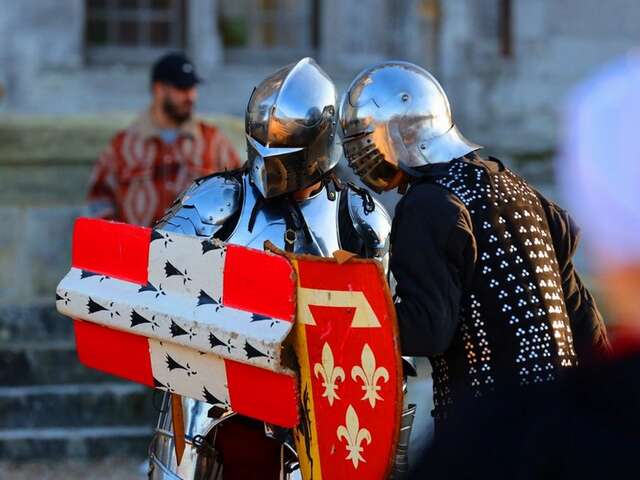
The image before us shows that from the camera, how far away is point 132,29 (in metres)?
9.84

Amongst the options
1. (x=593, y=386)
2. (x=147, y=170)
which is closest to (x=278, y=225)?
(x=147, y=170)

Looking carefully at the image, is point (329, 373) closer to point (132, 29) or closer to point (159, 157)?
point (159, 157)

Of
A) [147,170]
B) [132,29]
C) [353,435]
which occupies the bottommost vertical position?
[353,435]

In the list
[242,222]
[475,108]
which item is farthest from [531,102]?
[242,222]

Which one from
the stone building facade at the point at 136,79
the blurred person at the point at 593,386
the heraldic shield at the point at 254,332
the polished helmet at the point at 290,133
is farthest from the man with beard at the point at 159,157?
the blurred person at the point at 593,386

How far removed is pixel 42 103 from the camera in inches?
362

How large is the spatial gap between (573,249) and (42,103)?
615 cm

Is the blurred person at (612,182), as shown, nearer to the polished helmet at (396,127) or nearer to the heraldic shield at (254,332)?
the heraldic shield at (254,332)

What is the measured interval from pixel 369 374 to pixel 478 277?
1.13ft

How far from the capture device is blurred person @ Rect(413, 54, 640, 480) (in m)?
1.63

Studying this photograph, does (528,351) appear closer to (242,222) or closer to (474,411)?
(242,222)

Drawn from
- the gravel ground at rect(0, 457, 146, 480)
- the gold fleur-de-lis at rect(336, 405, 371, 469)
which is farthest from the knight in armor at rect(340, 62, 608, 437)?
the gravel ground at rect(0, 457, 146, 480)

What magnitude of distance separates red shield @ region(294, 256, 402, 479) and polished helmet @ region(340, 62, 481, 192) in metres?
0.34

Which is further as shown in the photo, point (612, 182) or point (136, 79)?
point (136, 79)
